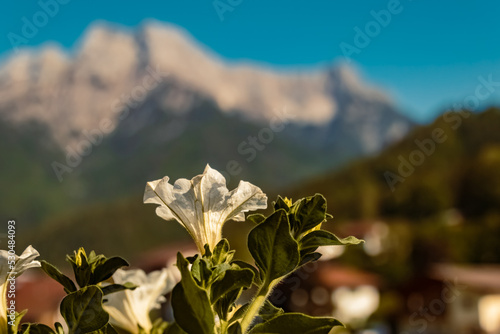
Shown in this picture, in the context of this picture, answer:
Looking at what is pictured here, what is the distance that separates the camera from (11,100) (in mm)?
145000

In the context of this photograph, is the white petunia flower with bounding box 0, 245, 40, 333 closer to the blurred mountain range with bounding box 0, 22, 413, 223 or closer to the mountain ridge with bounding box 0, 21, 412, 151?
the blurred mountain range with bounding box 0, 22, 413, 223

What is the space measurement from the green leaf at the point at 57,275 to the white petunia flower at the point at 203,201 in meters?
0.12

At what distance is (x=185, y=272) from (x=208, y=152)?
5311 inches

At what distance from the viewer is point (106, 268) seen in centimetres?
70

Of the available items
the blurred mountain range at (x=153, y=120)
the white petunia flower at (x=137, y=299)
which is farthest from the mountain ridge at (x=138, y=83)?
the white petunia flower at (x=137, y=299)

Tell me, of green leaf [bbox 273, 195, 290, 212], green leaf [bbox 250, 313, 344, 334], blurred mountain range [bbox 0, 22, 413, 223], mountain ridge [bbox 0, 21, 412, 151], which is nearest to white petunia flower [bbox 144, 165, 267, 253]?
green leaf [bbox 273, 195, 290, 212]

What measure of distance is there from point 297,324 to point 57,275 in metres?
0.27

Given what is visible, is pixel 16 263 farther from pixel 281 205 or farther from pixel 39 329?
pixel 281 205

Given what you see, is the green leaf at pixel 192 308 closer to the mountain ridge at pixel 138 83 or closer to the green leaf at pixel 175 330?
the green leaf at pixel 175 330

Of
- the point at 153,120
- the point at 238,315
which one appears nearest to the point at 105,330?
the point at 238,315

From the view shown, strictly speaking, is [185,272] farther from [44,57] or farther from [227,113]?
[44,57]

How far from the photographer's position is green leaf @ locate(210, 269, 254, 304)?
615mm

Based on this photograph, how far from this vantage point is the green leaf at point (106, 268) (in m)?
0.69

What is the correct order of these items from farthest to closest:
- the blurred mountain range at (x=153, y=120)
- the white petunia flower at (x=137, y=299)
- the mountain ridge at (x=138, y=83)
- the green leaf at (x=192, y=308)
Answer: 1. the mountain ridge at (x=138, y=83)
2. the blurred mountain range at (x=153, y=120)
3. the white petunia flower at (x=137, y=299)
4. the green leaf at (x=192, y=308)
